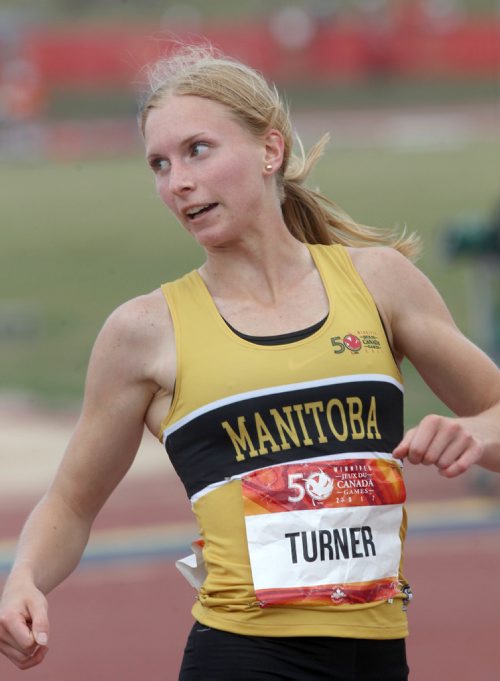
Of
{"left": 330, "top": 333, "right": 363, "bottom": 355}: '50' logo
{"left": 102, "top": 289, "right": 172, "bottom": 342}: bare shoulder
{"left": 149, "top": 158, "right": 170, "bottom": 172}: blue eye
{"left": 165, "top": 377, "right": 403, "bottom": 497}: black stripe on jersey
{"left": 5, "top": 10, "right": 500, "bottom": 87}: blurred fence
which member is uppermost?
{"left": 5, "top": 10, "right": 500, "bottom": 87}: blurred fence

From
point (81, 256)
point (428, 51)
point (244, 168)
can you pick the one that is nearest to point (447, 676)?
point (244, 168)

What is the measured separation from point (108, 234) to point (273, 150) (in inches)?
705

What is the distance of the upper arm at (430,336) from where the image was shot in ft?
8.72

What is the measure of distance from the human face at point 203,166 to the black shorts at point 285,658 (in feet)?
2.47

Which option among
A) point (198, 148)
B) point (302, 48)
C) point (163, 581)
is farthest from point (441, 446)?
point (302, 48)

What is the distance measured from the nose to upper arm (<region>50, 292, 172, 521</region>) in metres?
0.23

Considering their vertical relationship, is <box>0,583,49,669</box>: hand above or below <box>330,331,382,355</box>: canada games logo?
below

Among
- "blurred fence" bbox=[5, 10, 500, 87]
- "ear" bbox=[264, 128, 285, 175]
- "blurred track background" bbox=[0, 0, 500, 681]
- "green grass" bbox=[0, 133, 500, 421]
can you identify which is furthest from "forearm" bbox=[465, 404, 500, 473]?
"blurred fence" bbox=[5, 10, 500, 87]

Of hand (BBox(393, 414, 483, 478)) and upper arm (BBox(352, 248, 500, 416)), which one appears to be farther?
upper arm (BBox(352, 248, 500, 416))

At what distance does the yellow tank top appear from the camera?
247 centimetres

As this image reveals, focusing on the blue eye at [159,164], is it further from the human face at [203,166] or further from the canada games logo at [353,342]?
the canada games logo at [353,342]

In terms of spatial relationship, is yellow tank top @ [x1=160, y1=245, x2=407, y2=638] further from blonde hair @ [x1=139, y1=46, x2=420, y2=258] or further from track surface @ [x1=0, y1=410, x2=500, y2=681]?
track surface @ [x1=0, y1=410, x2=500, y2=681]

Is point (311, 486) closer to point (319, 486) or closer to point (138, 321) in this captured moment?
point (319, 486)

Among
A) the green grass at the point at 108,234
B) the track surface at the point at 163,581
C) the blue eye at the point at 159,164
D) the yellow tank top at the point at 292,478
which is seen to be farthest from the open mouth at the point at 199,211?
the green grass at the point at 108,234
